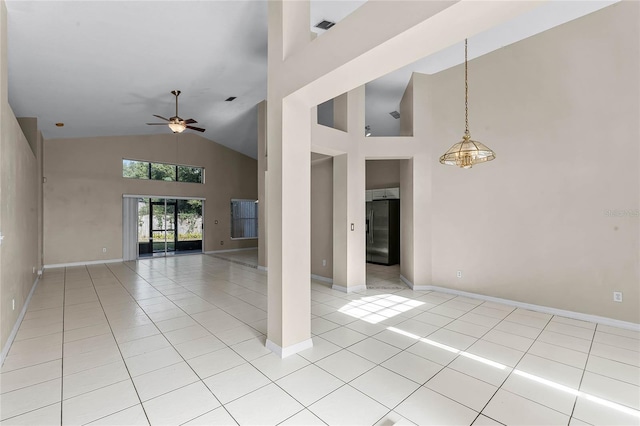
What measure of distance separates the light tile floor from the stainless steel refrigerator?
3309 mm

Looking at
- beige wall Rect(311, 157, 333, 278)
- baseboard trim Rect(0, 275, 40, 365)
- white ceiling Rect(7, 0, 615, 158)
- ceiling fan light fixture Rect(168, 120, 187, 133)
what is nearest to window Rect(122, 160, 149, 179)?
white ceiling Rect(7, 0, 615, 158)

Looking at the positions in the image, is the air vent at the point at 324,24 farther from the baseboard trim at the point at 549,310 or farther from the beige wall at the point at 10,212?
the baseboard trim at the point at 549,310

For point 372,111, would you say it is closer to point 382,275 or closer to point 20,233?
point 382,275

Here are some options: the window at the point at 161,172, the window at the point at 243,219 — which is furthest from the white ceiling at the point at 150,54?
the window at the point at 243,219

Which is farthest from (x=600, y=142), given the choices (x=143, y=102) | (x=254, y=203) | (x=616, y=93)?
(x=254, y=203)

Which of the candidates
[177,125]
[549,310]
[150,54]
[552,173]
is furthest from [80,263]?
[552,173]

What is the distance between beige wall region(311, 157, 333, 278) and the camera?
5.58 metres

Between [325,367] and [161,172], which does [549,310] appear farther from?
[161,172]

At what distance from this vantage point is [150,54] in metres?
4.11

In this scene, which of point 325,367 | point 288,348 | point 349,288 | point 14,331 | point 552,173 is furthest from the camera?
point 349,288

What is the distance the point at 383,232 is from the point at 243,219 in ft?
20.5

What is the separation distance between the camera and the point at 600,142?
3.63 meters

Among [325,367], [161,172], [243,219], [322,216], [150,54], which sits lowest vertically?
[325,367]

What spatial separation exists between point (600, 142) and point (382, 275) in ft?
13.9
